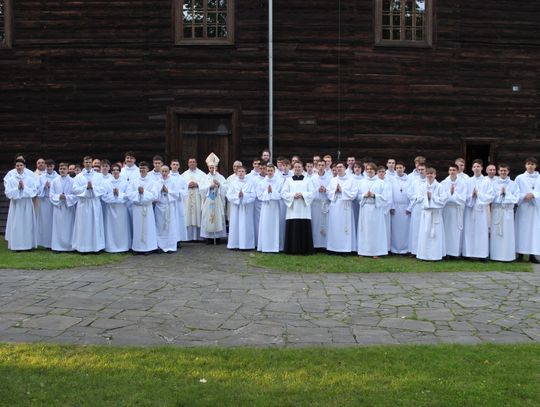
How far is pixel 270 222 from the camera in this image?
13070 millimetres

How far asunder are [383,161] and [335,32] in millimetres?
3880

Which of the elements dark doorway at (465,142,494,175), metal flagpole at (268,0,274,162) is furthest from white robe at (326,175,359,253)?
dark doorway at (465,142,494,175)

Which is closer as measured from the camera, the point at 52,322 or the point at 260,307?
the point at 52,322

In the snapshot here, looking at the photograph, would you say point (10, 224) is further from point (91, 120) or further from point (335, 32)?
point (335, 32)

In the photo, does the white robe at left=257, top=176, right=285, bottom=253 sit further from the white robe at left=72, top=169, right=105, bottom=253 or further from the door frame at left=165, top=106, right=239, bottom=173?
the door frame at left=165, top=106, right=239, bottom=173

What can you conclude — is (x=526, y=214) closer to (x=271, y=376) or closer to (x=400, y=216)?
(x=400, y=216)

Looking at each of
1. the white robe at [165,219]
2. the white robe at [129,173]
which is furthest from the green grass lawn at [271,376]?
the white robe at [129,173]

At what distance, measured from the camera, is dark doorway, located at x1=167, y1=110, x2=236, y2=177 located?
54.9ft

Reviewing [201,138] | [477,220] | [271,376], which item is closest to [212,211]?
[201,138]

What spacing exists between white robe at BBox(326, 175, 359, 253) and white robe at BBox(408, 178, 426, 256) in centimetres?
121

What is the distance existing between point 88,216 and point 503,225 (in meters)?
8.62

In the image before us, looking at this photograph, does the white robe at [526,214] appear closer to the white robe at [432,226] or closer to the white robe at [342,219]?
the white robe at [432,226]

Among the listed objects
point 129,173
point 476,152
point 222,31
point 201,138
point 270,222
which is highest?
point 222,31

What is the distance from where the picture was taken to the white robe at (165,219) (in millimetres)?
13070
